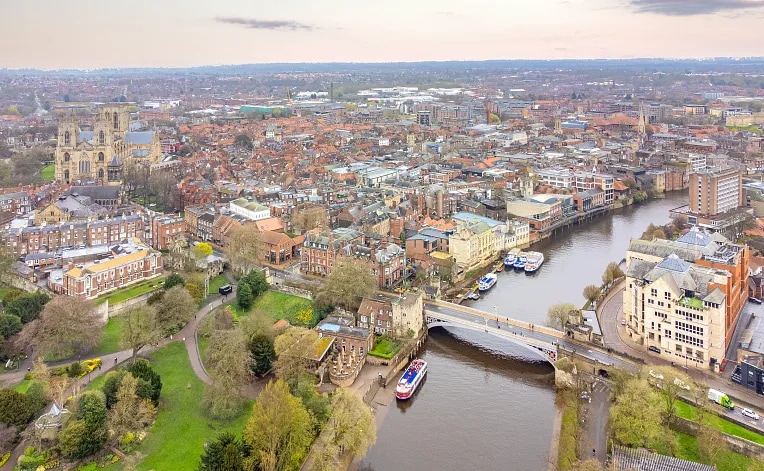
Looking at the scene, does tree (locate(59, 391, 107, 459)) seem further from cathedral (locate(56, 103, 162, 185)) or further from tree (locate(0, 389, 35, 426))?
cathedral (locate(56, 103, 162, 185))

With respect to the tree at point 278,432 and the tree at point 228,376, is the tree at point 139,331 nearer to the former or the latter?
the tree at point 228,376

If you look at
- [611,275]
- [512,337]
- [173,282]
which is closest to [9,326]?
[173,282]

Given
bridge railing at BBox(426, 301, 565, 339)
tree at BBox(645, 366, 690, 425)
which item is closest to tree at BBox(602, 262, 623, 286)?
bridge railing at BBox(426, 301, 565, 339)

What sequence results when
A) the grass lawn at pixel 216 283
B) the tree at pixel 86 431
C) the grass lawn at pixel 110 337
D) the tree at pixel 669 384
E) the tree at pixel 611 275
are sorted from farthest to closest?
1. the grass lawn at pixel 216 283
2. the tree at pixel 611 275
3. the grass lawn at pixel 110 337
4. the tree at pixel 669 384
5. the tree at pixel 86 431

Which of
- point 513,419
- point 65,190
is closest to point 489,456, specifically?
point 513,419

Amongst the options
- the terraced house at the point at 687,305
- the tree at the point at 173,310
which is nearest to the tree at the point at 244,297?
the tree at the point at 173,310

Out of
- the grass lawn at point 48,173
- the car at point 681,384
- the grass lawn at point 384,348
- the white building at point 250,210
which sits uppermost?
the grass lawn at point 48,173
